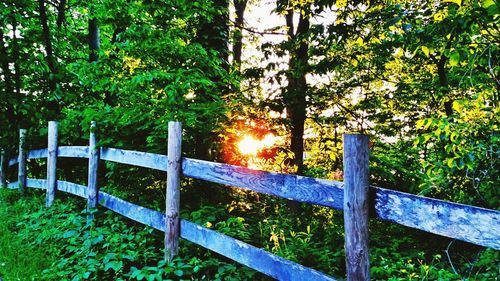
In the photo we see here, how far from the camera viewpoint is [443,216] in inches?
91.3

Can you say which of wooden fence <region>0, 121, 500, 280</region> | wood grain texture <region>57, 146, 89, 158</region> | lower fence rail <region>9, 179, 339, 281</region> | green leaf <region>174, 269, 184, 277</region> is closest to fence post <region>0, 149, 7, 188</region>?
wood grain texture <region>57, 146, 89, 158</region>

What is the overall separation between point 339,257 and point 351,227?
6.08ft

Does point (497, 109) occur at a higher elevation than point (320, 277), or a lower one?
higher

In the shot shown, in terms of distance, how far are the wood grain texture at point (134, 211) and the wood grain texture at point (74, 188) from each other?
704mm

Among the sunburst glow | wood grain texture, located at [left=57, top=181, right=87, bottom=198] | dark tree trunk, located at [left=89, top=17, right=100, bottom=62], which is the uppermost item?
dark tree trunk, located at [left=89, top=17, right=100, bottom=62]

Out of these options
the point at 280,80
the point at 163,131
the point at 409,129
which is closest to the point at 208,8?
the point at 280,80

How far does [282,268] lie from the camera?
3.35 meters

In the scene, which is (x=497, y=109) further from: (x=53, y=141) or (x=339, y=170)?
(x=53, y=141)

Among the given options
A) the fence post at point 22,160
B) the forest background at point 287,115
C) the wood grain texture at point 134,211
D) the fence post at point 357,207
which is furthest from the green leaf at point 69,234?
the fence post at point 22,160

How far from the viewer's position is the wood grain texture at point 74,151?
746 cm

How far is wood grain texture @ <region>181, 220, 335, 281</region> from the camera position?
3.19 m

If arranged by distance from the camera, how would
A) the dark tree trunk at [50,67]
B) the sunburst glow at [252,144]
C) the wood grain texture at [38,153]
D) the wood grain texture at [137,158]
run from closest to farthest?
the wood grain texture at [137,158] < the sunburst glow at [252,144] < the wood grain texture at [38,153] < the dark tree trunk at [50,67]

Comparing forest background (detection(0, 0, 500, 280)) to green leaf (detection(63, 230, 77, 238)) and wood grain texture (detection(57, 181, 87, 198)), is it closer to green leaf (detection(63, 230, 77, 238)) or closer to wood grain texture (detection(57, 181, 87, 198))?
green leaf (detection(63, 230, 77, 238))

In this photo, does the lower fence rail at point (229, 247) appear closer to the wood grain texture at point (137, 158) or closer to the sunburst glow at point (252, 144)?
the wood grain texture at point (137, 158)
